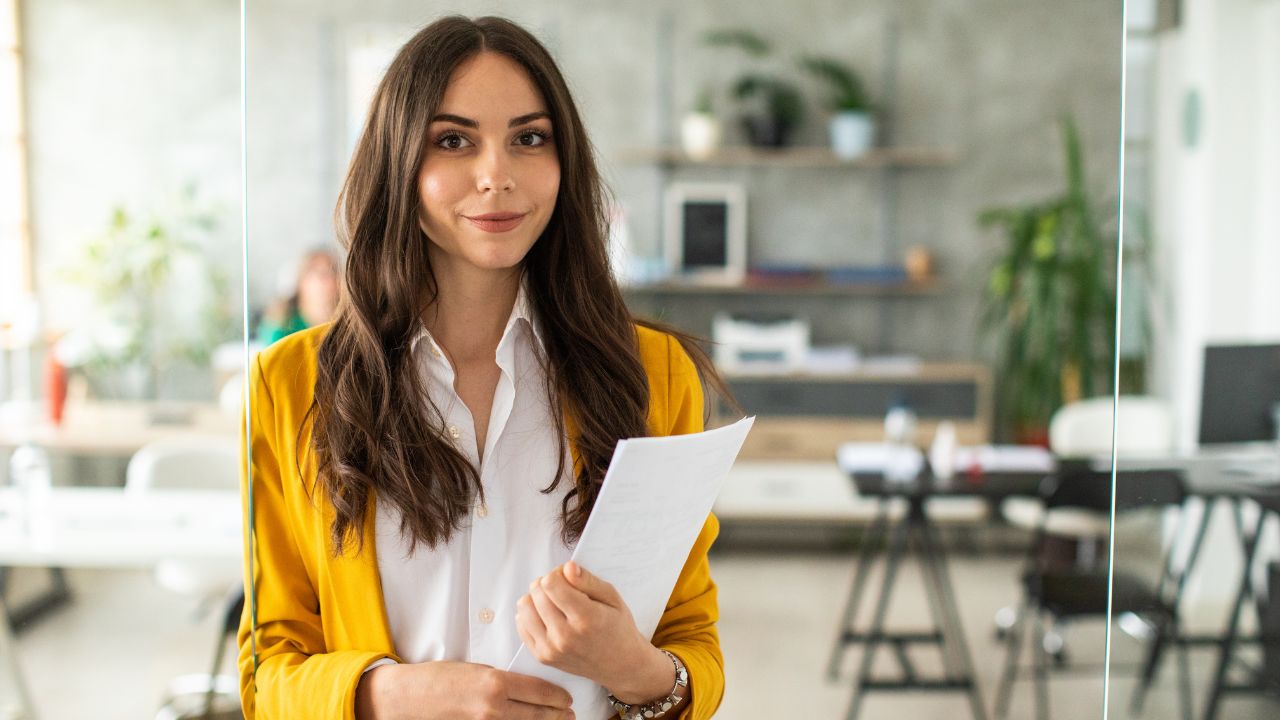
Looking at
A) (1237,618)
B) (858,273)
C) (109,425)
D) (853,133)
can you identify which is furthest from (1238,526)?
(109,425)

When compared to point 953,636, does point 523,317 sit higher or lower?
higher

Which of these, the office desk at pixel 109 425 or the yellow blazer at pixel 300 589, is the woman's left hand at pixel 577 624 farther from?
the office desk at pixel 109 425

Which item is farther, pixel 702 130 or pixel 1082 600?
pixel 702 130

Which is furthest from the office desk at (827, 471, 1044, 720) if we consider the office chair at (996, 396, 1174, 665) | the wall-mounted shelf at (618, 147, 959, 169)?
the wall-mounted shelf at (618, 147, 959, 169)

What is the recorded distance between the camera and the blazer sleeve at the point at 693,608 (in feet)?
3.14

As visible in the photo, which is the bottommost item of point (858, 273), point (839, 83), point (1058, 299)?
point (1058, 299)

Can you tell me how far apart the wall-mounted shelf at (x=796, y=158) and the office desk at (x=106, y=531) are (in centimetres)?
289

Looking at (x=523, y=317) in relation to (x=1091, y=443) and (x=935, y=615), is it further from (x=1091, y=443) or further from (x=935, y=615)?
(x=1091, y=443)

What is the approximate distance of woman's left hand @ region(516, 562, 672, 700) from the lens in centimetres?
80

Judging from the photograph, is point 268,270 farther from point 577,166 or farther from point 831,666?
point 577,166

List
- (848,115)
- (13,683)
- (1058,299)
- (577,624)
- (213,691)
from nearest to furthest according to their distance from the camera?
(577,624), (213,691), (13,683), (1058,299), (848,115)

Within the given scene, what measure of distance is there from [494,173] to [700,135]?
13.8 feet

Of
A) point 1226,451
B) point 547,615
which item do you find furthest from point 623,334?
point 1226,451

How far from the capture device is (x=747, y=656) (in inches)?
138
